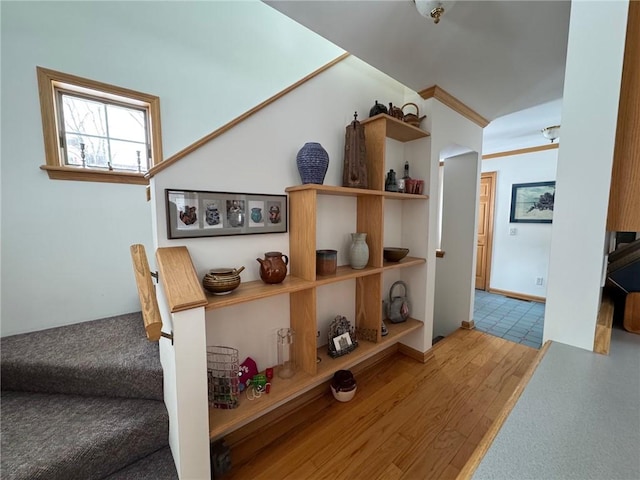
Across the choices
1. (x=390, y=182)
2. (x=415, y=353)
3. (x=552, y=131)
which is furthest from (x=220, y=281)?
(x=552, y=131)

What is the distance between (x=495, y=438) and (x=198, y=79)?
2796 millimetres

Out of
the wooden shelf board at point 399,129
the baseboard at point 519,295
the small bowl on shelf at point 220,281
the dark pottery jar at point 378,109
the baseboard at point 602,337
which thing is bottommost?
the baseboard at point 519,295

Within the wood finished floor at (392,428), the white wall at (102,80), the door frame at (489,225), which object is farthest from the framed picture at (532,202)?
the white wall at (102,80)

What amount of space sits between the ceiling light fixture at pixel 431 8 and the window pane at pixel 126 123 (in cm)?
208

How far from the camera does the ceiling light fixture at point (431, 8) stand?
3.79ft

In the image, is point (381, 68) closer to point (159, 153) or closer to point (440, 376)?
point (159, 153)

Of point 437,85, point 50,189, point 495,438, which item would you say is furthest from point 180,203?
point 437,85

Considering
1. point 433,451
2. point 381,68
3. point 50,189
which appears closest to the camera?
point 433,451

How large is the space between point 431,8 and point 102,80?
2.17 metres

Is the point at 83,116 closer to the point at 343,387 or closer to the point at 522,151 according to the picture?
the point at 343,387

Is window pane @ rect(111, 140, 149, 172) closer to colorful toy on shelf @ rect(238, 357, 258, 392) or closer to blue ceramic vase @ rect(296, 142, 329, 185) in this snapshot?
blue ceramic vase @ rect(296, 142, 329, 185)

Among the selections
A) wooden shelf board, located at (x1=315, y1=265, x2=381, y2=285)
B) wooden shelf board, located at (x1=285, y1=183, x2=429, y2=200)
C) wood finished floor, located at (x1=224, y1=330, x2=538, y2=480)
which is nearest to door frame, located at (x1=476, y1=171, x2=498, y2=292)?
wood finished floor, located at (x1=224, y1=330, x2=538, y2=480)

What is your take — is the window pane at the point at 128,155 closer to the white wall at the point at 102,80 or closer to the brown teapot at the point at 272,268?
the white wall at the point at 102,80

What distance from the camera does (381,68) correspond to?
1827mm
